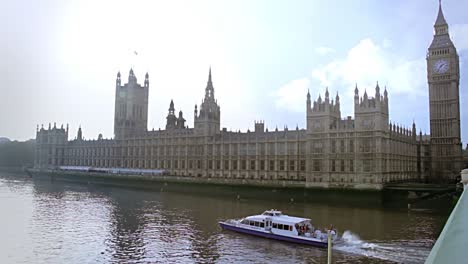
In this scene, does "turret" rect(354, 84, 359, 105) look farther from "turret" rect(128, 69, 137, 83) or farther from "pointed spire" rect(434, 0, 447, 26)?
"turret" rect(128, 69, 137, 83)

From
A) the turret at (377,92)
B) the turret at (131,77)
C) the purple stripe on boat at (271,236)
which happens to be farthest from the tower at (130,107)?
the purple stripe on boat at (271,236)

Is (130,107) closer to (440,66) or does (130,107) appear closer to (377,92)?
(377,92)

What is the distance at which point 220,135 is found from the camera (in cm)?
10388

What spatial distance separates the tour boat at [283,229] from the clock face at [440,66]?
68095mm

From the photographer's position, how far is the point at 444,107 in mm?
90562

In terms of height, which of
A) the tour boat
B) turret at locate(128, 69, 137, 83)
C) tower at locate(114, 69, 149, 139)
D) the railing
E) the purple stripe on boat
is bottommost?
the purple stripe on boat

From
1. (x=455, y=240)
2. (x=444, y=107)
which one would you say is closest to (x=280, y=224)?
(x=455, y=240)

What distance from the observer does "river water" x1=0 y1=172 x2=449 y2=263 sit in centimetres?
3048

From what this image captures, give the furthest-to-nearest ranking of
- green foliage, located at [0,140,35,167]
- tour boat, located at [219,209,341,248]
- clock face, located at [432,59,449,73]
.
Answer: green foliage, located at [0,140,35,167]
clock face, located at [432,59,449,73]
tour boat, located at [219,209,341,248]

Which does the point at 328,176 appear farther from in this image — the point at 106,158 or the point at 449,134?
Result: the point at 106,158

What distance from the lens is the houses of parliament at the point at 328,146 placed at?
73062 millimetres

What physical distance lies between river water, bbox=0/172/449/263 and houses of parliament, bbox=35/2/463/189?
1020 centimetres

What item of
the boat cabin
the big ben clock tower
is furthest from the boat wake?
the big ben clock tower

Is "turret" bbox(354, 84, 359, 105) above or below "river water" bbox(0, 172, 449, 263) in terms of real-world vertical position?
above
